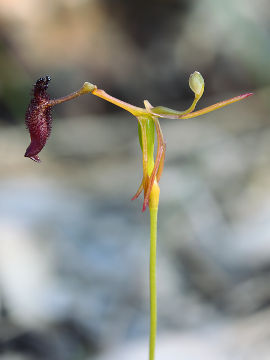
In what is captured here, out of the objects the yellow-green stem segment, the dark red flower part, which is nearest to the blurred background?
the yellow-green stem segment

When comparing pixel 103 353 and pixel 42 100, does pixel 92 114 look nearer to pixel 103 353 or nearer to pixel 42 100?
pixel 103 353

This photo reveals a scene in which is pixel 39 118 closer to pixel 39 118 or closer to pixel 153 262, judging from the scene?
pixel 39 118

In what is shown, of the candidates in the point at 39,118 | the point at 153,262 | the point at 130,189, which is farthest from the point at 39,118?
the point at 130,189

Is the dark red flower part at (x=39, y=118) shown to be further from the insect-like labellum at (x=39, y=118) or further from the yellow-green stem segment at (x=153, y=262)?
the yellow-green stem segment at (x=153, y=262)

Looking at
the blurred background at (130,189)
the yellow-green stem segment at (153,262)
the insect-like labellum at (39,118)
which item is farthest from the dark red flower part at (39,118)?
the blurred background at (130,189)

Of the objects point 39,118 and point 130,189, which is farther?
point 130,189

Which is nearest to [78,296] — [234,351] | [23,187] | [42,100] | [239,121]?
[234,351]

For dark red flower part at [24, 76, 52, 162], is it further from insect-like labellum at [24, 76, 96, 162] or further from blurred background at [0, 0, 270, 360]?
blurred background at [0, 0, 270, 360]
